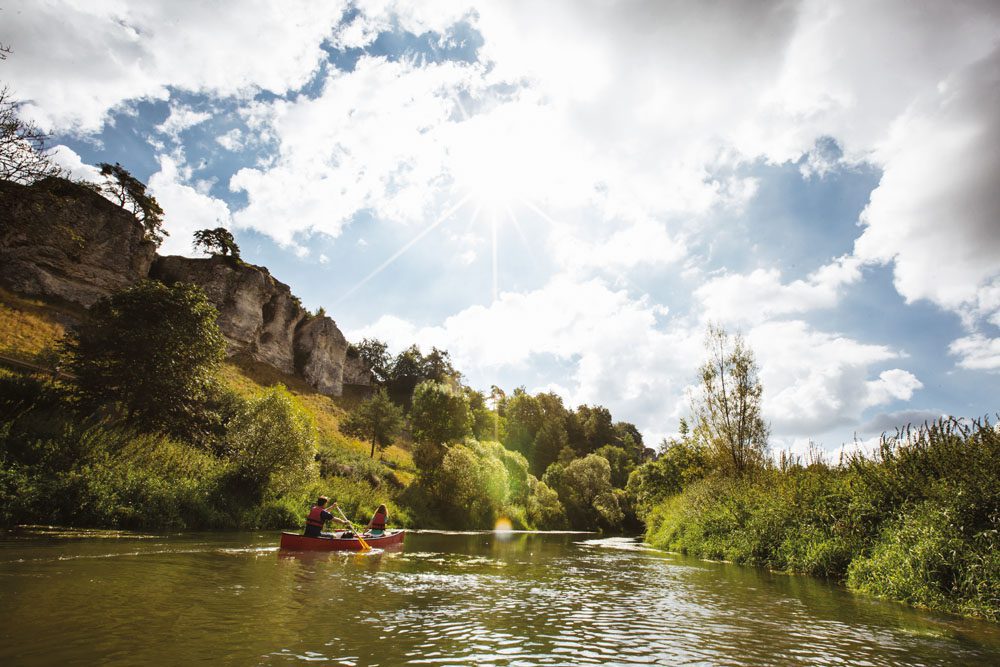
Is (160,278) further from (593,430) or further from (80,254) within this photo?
(593,430)

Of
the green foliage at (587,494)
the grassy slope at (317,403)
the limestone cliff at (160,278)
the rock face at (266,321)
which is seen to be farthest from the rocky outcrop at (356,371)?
Result: the green foliage at (587,494)

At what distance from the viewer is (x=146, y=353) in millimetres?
22312

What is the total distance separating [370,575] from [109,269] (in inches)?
2037

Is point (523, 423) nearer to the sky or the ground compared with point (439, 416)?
nearer to the sky

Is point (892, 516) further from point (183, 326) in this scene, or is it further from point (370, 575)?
point (183, 326)

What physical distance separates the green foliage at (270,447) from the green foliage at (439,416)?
59.3 feet

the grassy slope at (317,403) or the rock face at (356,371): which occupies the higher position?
the rock face at (356,371)

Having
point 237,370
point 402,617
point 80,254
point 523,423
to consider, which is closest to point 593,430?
point 523,423

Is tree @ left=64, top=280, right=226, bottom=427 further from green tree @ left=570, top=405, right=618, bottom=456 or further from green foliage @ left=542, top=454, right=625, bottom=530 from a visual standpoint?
green tree @ left=570, top=405, right=618, bottom=456

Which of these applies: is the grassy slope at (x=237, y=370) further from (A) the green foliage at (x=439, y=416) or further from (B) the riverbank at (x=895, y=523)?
(B) the riverbank at (x=895, y=523)

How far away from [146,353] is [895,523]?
28.5m

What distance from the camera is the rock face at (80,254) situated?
41.6 metres

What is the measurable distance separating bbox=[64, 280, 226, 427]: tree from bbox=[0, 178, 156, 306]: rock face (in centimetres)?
2103

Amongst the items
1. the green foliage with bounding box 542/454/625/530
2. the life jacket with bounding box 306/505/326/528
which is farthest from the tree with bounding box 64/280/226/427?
the green foliage with bounding box 542/454/625/530
